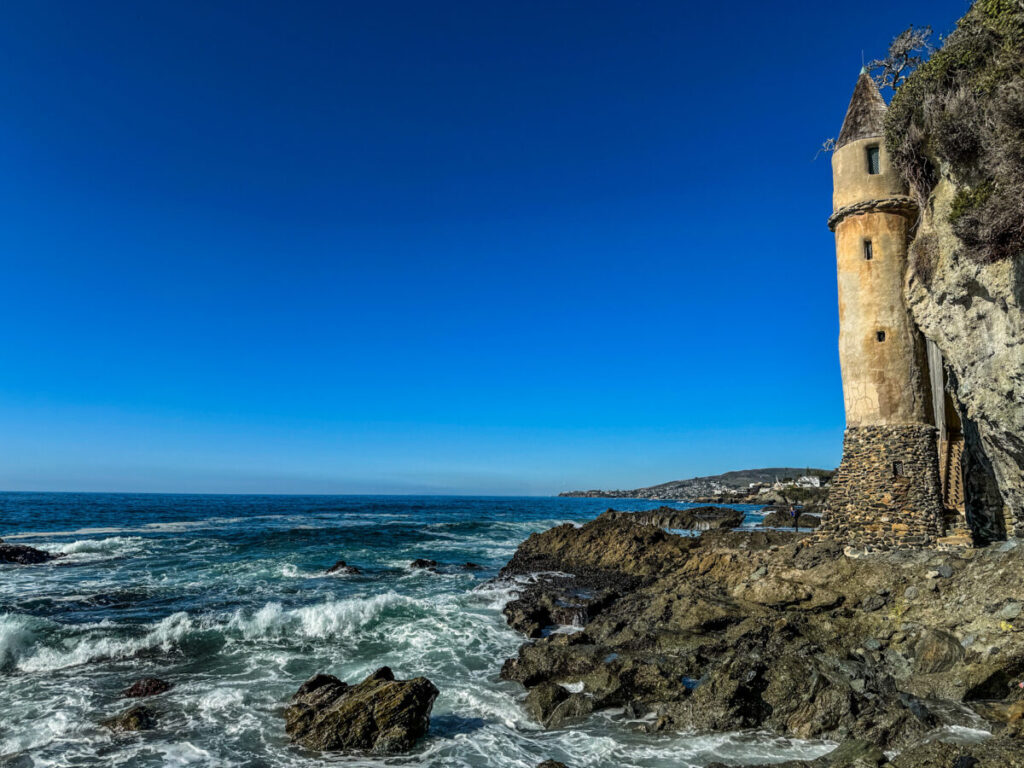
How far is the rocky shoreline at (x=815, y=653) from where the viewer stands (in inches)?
313

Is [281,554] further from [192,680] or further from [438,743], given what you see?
[438,743]

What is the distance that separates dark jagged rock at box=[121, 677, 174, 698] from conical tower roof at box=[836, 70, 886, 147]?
20806 millimetres

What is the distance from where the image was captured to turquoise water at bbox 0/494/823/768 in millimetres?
7914

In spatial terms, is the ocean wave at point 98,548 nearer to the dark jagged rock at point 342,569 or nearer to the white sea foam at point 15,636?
the dark jagged rock at point 342,569

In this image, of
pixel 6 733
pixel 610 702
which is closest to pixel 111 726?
pixel 6 733

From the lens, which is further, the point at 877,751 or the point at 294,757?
the point at 294,757

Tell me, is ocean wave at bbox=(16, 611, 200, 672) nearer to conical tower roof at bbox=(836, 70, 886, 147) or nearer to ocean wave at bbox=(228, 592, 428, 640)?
ocean wave at bbox=(228, 592, 428, 640)

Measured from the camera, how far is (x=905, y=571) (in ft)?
40.0

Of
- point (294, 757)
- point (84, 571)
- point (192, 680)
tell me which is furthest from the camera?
point (84, 571)

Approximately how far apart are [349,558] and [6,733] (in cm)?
2081

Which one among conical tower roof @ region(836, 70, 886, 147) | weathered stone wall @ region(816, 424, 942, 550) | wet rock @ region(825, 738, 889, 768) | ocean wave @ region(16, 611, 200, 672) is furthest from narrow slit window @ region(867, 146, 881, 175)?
ocean wave @ region(16, 611, 200, 672)

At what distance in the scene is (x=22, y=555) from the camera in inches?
1034

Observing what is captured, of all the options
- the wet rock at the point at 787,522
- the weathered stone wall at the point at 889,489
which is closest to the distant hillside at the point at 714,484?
the wet rock at the point at 787,522

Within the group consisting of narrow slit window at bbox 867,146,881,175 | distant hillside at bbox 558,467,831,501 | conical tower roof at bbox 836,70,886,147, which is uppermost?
conical tower roof at bbox 836,70,886,147
